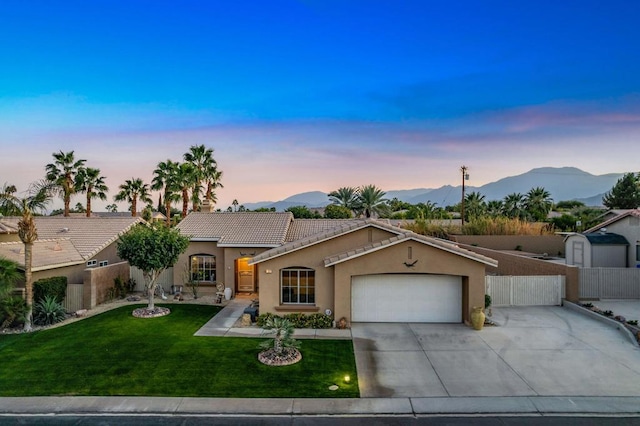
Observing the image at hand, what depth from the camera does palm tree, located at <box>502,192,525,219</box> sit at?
4881 cm

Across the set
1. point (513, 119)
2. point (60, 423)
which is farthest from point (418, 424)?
point (513, 119)

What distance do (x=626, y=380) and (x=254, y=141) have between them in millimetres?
29920

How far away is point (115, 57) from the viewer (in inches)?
826

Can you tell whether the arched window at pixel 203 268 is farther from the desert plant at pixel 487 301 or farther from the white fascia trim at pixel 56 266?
the desert plant at pixel 487 301

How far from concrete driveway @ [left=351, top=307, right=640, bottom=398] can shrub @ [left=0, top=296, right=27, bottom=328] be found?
544 inches

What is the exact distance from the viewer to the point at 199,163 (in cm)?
3684

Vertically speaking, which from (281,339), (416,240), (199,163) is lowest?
(281,339)

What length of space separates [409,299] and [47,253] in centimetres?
1805

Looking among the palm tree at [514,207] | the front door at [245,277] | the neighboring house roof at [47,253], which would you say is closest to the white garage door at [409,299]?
the front door at [245,277]

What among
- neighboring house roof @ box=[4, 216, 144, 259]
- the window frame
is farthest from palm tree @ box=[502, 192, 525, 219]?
neighboring house roof @ box=[4, 216, 144, 259]

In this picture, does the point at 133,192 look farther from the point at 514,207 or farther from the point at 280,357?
the point at 514,207

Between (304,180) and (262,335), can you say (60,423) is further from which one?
(304,180)

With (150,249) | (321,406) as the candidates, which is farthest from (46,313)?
(321,406)

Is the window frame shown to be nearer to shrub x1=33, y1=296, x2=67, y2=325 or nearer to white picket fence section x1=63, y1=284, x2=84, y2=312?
white picket fence section x1=63, y1=284, x2=84, y2=312
